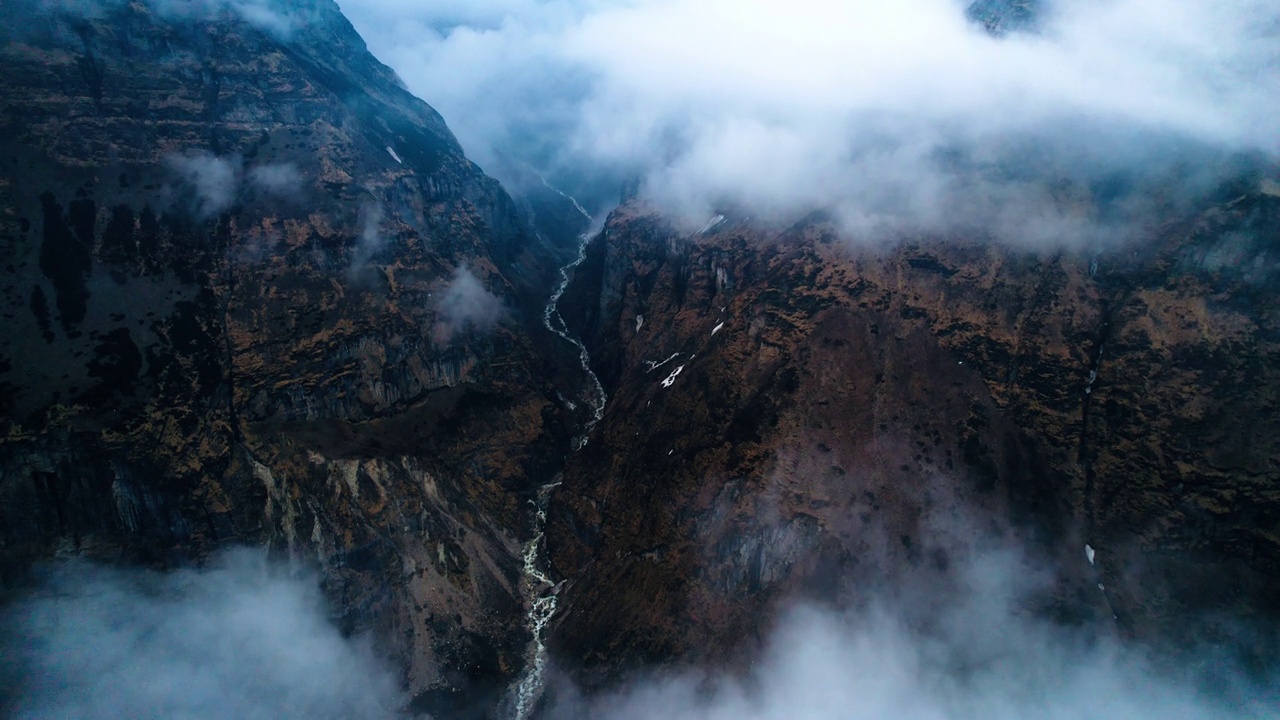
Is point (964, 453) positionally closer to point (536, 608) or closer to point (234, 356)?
point (536, 608)

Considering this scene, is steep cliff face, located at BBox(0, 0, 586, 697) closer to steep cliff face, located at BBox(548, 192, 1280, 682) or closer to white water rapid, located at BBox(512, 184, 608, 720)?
white water rapid, located at BBox(512, 184, 608, 720)

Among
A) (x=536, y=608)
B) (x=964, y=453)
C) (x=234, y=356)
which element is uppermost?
(x=234, y=356)

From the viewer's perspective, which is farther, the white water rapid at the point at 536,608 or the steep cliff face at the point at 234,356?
the steep cliff face at the point at 234,356

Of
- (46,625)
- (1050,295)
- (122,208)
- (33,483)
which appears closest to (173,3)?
(122,208)

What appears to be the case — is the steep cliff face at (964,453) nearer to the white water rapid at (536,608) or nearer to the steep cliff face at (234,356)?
the white water rapid at (536,608)

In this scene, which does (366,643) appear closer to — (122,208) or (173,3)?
(122,208)

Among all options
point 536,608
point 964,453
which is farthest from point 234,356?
point 964,453
